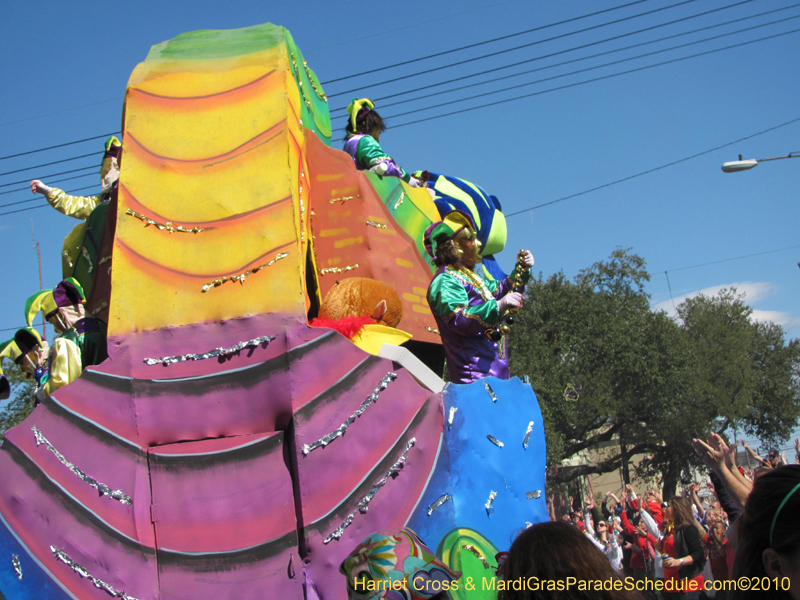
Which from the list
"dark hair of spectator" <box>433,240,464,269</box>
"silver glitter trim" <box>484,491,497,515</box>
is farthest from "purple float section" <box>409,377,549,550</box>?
"dark hair of spectator" <box>433,240,464,269</box>

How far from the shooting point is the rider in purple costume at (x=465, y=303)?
4.53 m

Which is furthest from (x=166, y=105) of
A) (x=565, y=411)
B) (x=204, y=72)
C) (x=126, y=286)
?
(x=565, y=411)

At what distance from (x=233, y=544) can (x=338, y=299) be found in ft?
5.55

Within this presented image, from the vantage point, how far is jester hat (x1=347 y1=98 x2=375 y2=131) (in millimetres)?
6293

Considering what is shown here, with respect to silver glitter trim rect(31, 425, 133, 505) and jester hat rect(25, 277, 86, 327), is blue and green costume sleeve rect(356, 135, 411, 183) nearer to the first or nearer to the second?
jester hat rect(25, 277, 86, 327)

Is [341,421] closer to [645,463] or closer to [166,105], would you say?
[166,105]

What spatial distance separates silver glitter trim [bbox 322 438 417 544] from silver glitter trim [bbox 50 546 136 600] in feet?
3.66

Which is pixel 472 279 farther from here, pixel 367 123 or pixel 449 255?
pixel 367 123

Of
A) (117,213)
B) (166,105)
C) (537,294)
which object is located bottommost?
(117,213)

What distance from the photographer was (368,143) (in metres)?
5.93

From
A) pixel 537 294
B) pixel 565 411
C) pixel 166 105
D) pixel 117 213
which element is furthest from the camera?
pixel 537 294

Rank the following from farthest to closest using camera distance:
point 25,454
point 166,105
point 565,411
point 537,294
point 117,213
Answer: point 537,294
point 565,411
point 166,105
point 117,213
point 25,454

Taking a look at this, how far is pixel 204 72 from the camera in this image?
4879mm

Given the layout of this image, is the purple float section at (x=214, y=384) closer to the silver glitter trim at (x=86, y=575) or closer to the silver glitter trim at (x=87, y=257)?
the silver glitter trim at (x=86, y=575)
